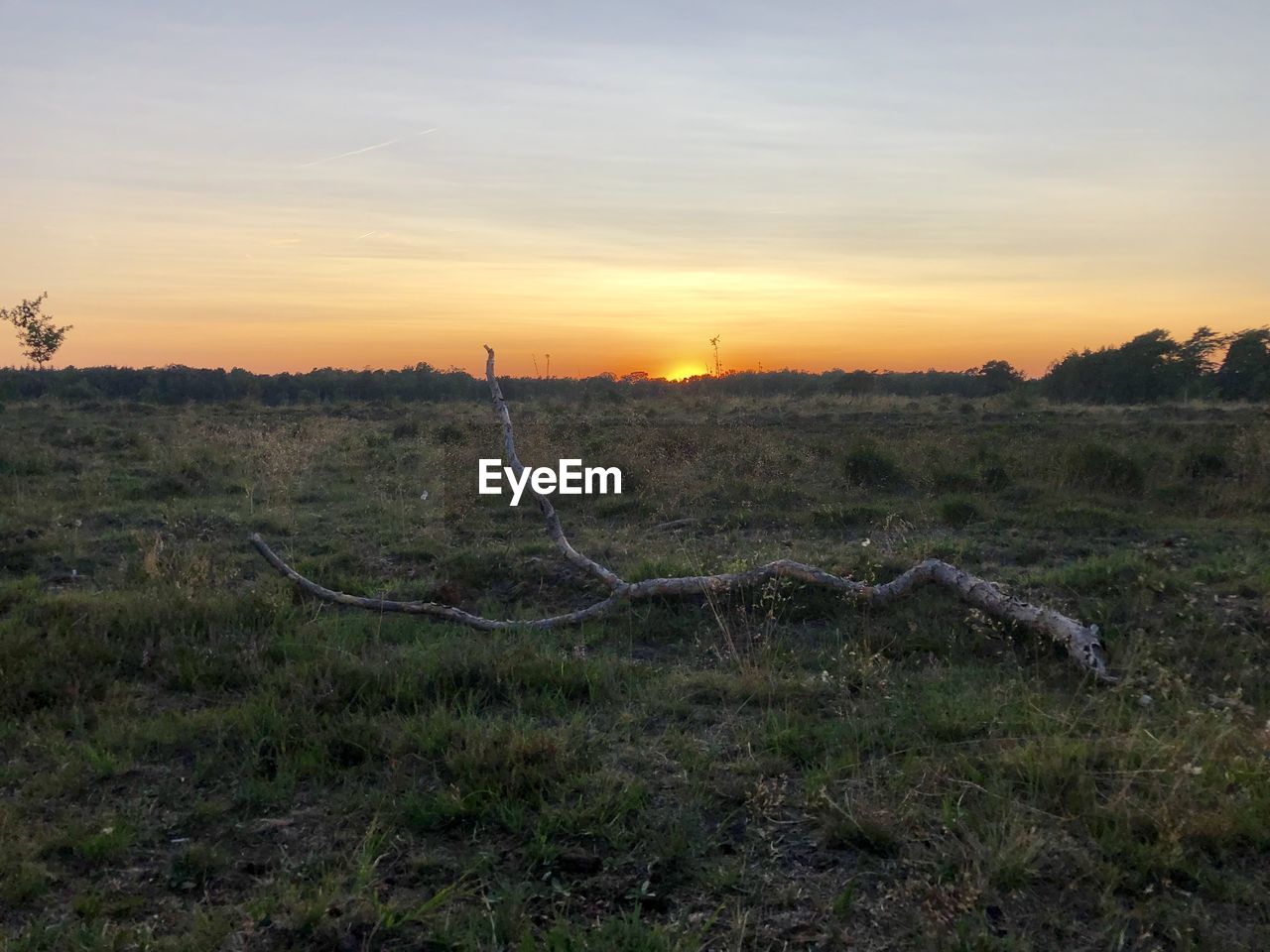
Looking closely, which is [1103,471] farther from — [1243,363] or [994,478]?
[1243,363]

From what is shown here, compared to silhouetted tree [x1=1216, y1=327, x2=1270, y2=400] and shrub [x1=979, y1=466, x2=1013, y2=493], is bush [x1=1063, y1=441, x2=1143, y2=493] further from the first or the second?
silhouetted tree [x1=1216, y1=327, x2=1270, y2=400]

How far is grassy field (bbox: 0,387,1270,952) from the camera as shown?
267 cm

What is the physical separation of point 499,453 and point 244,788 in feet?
29.3

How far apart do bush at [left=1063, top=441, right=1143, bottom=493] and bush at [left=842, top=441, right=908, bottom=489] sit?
6.31 feet

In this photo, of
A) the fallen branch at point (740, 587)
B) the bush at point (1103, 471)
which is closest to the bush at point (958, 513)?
the bush at point (1103, 471)

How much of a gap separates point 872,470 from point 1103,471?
265 centimetres

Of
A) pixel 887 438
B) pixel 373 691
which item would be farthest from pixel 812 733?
pixel 887 438

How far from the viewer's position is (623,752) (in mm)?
3646

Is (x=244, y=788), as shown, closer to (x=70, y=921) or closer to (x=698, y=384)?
(x=70, y=921)

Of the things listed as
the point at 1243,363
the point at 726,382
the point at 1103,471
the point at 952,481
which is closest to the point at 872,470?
the point at 952,481

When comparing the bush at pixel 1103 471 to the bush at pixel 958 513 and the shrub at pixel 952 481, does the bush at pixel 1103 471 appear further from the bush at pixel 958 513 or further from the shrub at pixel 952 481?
the bush at pixel 958 513

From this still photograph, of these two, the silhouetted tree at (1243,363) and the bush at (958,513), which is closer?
the bush at (958,513)

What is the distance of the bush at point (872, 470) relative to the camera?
35.4 ft

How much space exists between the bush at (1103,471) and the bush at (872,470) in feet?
6.31
